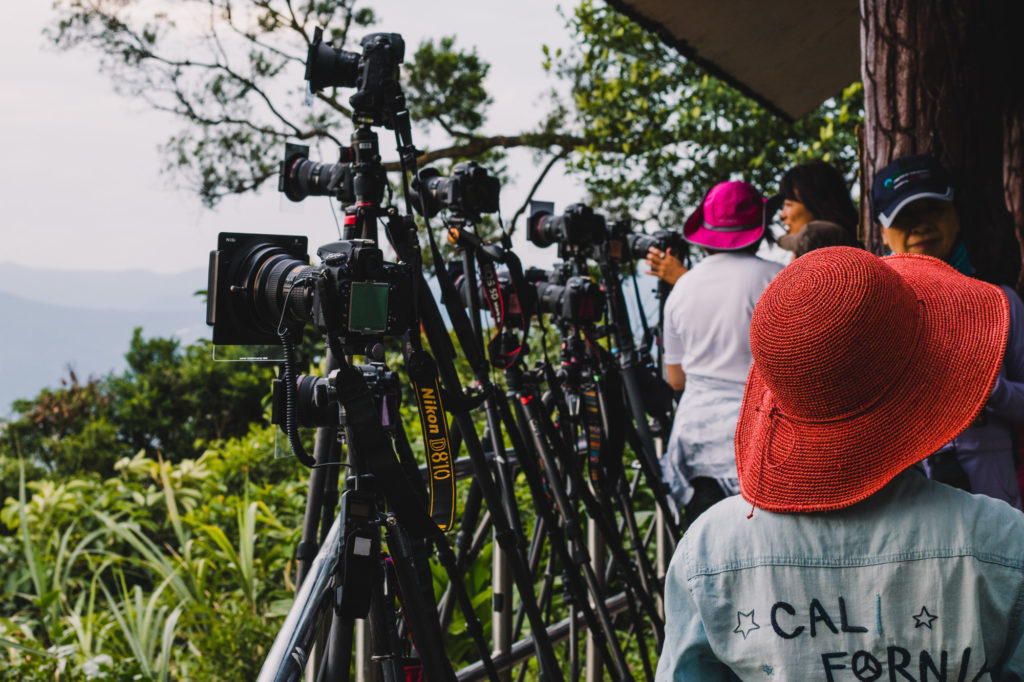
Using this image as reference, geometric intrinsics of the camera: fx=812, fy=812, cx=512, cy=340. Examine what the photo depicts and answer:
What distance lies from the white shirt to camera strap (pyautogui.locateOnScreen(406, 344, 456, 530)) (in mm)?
1070

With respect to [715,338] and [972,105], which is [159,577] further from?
[972,105]

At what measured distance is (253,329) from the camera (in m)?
1.43

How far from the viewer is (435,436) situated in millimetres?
1491

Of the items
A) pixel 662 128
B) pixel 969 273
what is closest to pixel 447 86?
pixel 662 128

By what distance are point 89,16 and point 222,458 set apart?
431 centimetres

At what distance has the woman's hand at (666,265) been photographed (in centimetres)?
305

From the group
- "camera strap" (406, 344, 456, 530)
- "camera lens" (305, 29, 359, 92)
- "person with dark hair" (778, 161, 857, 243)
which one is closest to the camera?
"camera strap" (406, 344, 456, 530)

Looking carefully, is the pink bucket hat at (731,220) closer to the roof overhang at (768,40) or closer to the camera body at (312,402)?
the roof overhang at (768,40)

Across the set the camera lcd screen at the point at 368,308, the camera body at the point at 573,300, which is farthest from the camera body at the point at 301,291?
the camera body at the point at 573,300

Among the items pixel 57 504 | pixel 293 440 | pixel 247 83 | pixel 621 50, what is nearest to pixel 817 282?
pixel 293 440

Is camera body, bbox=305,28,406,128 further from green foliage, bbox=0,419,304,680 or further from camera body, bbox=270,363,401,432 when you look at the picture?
green foliage, bbox=0,419,304,680

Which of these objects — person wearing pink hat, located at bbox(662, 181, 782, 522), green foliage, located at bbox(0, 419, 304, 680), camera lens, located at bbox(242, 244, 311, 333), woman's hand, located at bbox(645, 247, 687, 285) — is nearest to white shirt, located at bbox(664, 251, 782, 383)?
person wearing pink hat, located at bbox(662, 181, 782, 522)

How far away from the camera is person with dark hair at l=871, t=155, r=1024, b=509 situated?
167cm

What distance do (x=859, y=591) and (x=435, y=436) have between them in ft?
2.60
